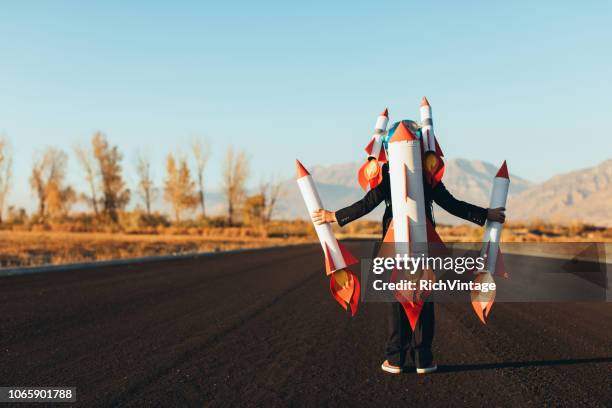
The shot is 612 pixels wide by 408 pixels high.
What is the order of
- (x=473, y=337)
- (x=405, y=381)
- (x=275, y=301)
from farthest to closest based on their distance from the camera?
(x=275, y=301) < (x=473, y=337) < (x=405, y=381)

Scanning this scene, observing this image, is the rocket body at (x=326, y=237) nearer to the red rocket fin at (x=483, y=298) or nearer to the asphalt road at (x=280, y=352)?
the asphalt road at (x=280, y=352)

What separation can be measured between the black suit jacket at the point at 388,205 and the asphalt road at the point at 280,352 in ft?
4.62

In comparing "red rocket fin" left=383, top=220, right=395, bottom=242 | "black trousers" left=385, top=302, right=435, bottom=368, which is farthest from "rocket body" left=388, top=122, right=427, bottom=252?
"black trousers" left=385, top=302, right=435, bottom=368

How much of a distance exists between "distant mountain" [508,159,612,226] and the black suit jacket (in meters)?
142

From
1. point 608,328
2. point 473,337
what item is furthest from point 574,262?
point 473,337

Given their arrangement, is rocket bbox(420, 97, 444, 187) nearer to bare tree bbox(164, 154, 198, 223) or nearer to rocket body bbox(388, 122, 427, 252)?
rocket body bbox(388, 122, 427, 252)

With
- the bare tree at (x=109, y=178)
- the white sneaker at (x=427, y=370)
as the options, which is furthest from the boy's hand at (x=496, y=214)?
the bare tree at (x=109, y=178)

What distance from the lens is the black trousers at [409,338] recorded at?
491 centimetres

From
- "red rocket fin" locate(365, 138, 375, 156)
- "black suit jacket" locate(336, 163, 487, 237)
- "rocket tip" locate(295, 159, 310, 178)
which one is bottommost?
"black suit jacket" locate(336, 163, 487, 237)

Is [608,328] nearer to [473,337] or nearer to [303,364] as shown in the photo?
[473,337]

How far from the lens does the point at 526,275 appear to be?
15.3m

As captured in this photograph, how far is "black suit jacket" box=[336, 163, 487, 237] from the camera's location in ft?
15.8

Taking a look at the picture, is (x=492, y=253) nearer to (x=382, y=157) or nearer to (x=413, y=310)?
(x=413, y=310)

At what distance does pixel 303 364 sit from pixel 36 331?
385cm
